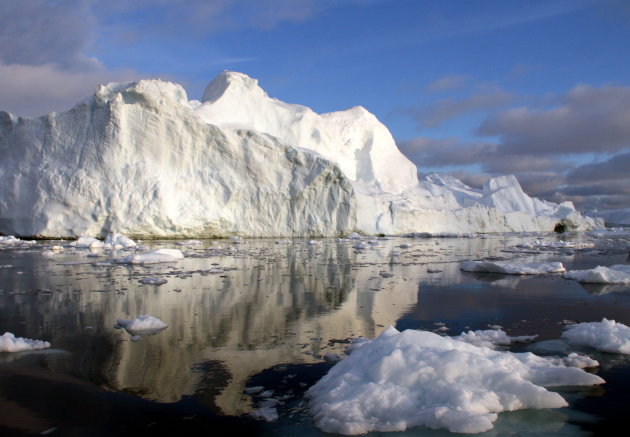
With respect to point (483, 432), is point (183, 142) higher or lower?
higher

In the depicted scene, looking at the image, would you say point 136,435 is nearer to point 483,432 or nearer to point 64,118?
point 483,432

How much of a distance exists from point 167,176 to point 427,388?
68.8ft

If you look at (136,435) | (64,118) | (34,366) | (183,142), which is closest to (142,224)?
(183,142)

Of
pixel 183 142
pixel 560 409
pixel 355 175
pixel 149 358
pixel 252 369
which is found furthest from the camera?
pixel 355 175

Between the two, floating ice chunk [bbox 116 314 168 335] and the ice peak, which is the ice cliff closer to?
the ice peak

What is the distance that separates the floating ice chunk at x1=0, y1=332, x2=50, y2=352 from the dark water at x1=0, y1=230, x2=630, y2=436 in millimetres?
109

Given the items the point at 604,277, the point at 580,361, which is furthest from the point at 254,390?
the point at 604,277

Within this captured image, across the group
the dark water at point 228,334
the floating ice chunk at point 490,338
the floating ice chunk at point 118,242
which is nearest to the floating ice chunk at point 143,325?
the dark water at point 228,334

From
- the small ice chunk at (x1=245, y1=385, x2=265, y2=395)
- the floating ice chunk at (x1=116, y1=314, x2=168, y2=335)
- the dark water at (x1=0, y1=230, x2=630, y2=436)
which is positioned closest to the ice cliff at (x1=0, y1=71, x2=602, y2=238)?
the dark water at (x1=0, y1=230, x2=630, y2=436)

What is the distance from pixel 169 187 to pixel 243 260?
11.3 metres

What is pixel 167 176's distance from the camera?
72.8 feet

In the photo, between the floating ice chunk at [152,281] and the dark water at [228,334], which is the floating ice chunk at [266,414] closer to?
the dark water at [228,334]

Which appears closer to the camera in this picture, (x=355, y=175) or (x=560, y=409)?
(x=560, y=409)

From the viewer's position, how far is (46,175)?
20.8 metres
